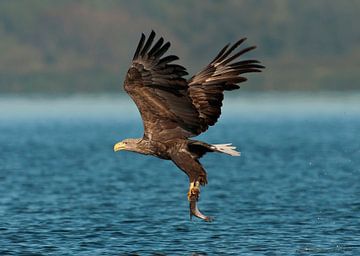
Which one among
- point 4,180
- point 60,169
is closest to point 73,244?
point 4,180

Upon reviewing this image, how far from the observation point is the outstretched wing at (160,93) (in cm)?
1352

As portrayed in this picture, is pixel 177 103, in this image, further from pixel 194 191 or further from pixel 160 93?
pixel 194 191

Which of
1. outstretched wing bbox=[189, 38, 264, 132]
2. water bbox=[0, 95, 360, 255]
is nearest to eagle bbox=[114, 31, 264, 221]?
outstretched wing bbox=[189, 38, 264, 132]

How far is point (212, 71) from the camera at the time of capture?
15.6 metres

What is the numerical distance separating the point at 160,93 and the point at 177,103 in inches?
15.7

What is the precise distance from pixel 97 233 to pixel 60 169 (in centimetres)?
1686

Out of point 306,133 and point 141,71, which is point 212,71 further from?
point 306,133

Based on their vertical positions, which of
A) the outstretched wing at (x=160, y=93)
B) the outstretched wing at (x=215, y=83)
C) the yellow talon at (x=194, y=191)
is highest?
the outstretched wing at (x=215, y=83)

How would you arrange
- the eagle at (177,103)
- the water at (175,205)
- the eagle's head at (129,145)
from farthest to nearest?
the water at (175,205) < the eagle's head at (129,145) < the eagle at (177,103)

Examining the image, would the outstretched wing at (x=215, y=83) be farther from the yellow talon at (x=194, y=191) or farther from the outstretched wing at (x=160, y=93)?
the yellow talon at (x=194, y=191)

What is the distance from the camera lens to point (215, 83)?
15594 millimetres

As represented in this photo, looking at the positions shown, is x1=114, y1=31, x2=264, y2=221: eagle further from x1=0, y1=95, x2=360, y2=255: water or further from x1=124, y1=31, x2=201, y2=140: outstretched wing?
x1=0, y1=95, x2=360, y2=255: water

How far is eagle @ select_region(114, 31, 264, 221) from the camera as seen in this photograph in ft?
44.8

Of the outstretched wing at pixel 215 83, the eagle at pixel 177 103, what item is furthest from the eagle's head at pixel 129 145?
the outstretched wing at pixel 215 83
